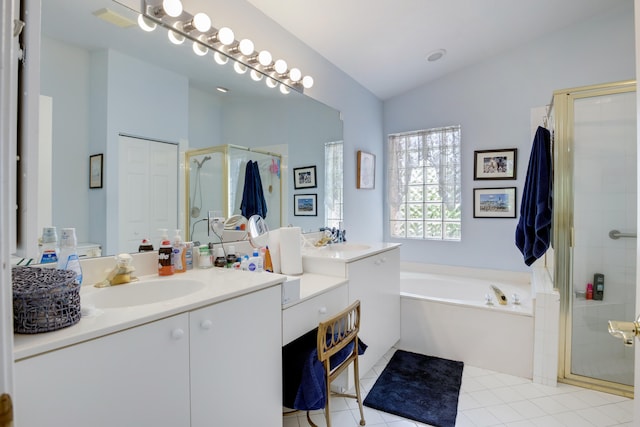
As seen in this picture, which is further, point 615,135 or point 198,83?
point 615,135

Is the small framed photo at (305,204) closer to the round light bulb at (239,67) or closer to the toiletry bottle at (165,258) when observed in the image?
the round light bulb at (239,67)

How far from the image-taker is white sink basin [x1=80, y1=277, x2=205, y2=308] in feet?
3.77

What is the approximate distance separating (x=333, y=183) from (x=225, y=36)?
4.33ft

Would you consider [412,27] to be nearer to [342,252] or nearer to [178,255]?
[342,252]

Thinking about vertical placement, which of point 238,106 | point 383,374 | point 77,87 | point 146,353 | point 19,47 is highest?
point 238,106

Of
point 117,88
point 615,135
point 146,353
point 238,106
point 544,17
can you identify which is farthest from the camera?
point 544,17

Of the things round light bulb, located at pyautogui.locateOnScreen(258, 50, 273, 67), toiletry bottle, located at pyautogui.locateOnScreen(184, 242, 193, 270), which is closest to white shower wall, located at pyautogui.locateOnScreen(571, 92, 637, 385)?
round light bulb, located at pyautogui.locateOnScreen(258, 50, 273, 67)

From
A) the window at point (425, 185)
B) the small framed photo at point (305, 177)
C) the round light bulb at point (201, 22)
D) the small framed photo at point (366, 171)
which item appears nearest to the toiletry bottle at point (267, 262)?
the small framed photo at point (305, 177)

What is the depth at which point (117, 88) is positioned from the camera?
1.36 meters

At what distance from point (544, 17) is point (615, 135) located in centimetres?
117

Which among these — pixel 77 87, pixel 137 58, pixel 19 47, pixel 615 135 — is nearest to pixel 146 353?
pixel 19 47

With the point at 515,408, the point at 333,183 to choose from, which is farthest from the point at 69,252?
the point at 515,408

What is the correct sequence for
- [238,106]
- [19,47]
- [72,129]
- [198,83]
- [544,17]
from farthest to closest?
[544,17] → [238,106] → [198,83] → [72,129] → [19,47]

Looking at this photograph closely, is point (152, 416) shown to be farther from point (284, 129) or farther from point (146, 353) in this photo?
point (284, 129)
